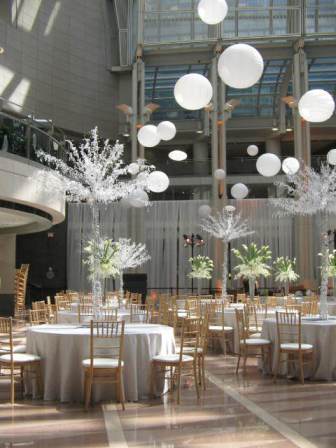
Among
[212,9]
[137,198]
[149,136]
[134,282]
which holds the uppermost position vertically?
[212,9]

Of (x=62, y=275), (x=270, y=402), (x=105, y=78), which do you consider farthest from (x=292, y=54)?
(x=270, y=402)

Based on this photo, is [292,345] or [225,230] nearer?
[292,345]

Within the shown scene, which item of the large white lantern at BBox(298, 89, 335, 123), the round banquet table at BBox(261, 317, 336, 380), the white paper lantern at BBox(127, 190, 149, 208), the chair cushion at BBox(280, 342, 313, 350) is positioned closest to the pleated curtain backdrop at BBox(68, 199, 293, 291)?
the white paper lantern at BBox(127, 190, 149, 208)

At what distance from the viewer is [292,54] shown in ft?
82.0

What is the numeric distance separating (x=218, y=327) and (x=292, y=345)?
3.10 m

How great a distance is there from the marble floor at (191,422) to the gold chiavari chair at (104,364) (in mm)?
230

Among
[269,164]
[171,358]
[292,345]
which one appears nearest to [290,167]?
[269,164]

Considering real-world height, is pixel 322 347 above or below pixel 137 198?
below

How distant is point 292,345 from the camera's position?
8070 millimetres

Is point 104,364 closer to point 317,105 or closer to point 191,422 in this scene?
point 191,422

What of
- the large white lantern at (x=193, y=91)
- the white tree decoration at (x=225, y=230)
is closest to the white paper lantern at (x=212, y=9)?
the large white lantern at (x=193, y=91)

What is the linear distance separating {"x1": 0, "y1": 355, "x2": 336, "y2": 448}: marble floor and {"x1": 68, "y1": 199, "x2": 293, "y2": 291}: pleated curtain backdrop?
18523mm

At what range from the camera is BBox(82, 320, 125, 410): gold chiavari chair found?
20.6ft

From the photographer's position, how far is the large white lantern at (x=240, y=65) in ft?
25.2
